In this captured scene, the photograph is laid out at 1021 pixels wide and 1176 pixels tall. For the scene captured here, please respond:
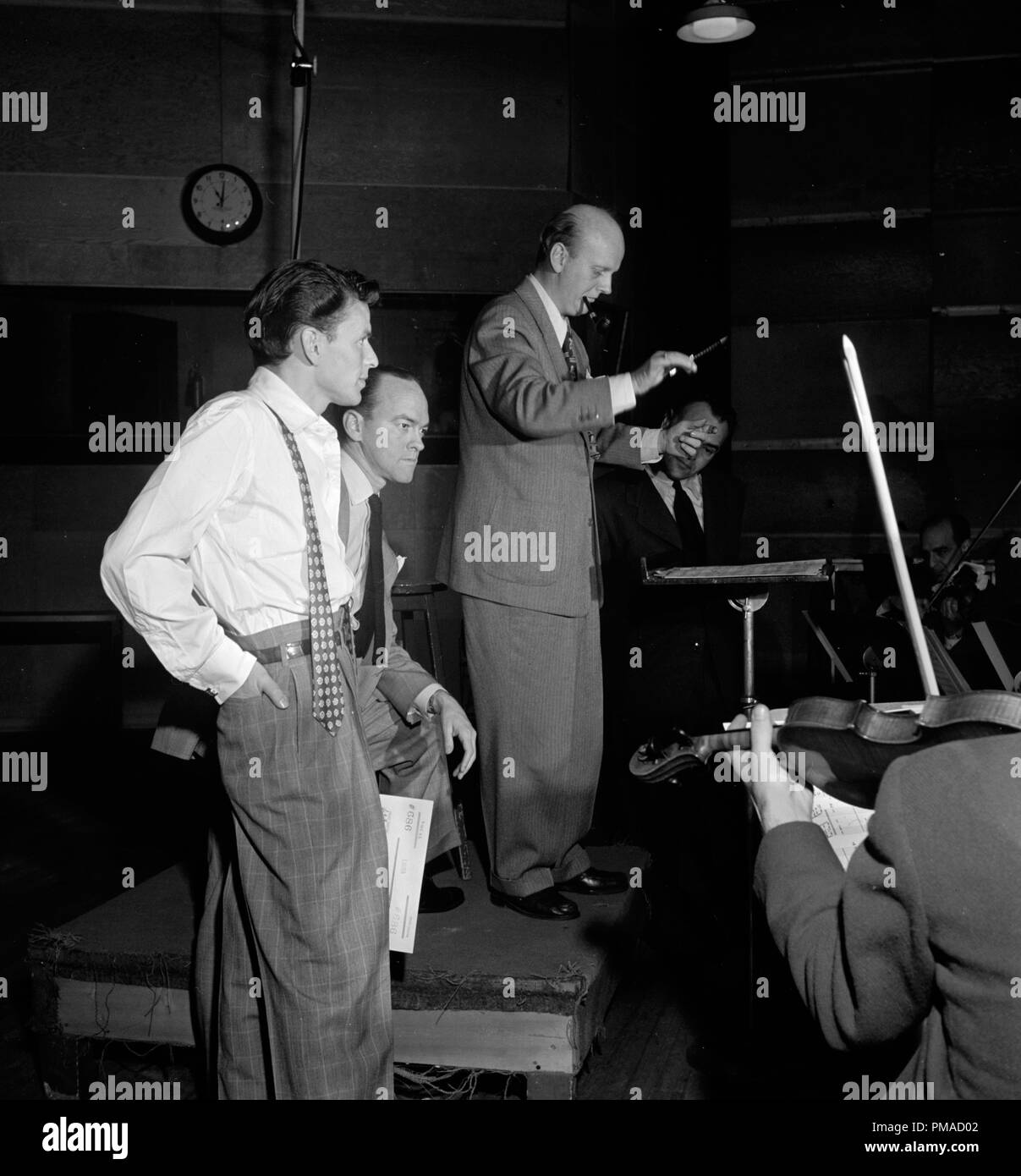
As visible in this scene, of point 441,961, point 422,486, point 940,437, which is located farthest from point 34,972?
point 940,437

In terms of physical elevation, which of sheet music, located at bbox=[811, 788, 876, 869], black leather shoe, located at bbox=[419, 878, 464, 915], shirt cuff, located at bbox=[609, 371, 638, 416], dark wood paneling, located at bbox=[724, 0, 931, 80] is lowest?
black leather shoe, located at bbox=[419, 878, 464, 915]

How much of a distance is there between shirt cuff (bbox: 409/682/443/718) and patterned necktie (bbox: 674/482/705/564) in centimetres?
174

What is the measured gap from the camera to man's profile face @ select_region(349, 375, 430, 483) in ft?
8.99

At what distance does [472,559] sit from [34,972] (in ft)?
4.07

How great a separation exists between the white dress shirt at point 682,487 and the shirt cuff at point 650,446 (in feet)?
4.62

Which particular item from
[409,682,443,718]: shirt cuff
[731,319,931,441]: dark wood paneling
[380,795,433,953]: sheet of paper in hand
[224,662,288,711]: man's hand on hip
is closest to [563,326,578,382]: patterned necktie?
[409,682,443,718]: shirt cuff

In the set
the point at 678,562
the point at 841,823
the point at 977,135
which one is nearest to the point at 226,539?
the point at 841,823

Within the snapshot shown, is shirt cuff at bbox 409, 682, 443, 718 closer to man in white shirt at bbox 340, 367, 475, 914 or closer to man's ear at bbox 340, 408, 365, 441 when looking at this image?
man in white shirt at bbox 340, 367, 475, 914

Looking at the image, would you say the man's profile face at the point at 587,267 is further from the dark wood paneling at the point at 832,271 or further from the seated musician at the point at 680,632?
the dark wood paneling at the point at 832,271

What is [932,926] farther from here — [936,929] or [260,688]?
[260,688]

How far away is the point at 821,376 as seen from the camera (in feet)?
18.1

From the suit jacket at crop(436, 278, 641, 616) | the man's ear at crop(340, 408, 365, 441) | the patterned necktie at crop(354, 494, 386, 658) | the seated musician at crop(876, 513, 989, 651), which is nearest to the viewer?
the patterned necktie at crop(354, 494, 386, 658)

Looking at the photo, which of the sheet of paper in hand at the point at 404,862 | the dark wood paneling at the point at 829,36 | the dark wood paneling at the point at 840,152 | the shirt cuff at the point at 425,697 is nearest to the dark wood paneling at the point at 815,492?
the dark wood paneling at the point at 840,152

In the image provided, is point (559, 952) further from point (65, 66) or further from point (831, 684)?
point (65, 66)
